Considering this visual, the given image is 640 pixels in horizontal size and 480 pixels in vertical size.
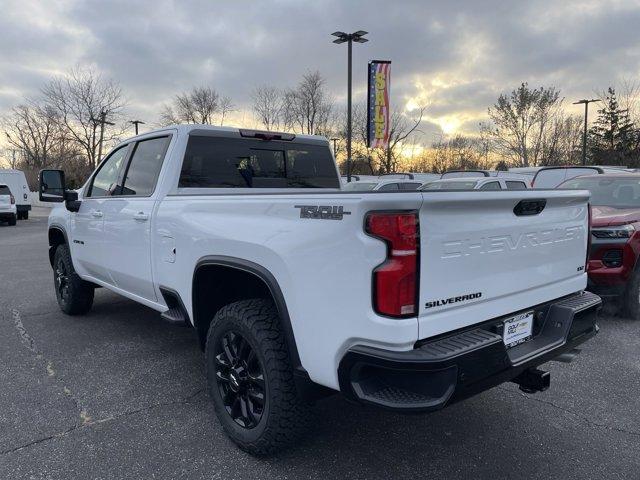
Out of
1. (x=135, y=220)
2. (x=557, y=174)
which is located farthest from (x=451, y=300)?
(x=557, y=174)

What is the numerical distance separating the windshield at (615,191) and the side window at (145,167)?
5030mm

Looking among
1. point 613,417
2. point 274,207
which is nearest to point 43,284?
point 274,207

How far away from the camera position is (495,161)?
163ft

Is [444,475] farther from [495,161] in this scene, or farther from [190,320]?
[495,161]

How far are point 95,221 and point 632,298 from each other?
18.1 feet

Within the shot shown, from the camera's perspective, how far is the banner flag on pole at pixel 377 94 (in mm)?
19719

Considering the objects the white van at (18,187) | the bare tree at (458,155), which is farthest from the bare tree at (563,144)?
the white van at (18,187)

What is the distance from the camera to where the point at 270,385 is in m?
2.49

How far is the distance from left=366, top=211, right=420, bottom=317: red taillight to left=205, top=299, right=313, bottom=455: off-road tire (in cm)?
75

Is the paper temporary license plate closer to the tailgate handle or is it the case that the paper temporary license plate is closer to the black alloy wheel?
the tailgate handle

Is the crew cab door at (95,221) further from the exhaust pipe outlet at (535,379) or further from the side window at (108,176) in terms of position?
the exhaust pipe outlet at (535,379)

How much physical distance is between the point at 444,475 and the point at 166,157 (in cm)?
285

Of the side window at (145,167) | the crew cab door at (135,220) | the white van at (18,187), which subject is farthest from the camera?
the white van at (18,187)

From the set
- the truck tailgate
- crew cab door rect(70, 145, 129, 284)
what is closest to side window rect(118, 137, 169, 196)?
crew cab door rect(70, 145, 129, 284)
